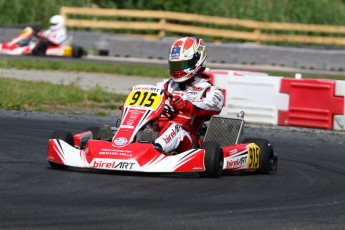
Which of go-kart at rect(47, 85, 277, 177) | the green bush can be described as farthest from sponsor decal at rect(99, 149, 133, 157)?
the green bush

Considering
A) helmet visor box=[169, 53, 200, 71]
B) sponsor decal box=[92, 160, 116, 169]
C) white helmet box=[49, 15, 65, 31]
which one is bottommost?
white helmet box=[49, 15, 65, 31]

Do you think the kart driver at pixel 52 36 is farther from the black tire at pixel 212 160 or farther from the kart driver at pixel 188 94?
the black tire at pixel 212 160

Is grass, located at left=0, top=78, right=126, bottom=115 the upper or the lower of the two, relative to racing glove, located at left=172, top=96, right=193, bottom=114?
lower

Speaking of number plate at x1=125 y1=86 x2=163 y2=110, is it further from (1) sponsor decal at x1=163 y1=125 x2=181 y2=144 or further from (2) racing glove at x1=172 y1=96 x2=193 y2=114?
(1) sponsor decal at x1=163 y1=125 x2=181 y2=144

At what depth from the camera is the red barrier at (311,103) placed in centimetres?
1334

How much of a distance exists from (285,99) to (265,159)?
15.5ft

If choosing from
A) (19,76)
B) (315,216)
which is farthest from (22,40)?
(315,216)

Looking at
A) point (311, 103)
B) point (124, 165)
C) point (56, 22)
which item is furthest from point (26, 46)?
point (124, 165)

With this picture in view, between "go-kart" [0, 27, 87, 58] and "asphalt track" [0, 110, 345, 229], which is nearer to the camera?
"asphalt track" [0, 110, 345, 229]

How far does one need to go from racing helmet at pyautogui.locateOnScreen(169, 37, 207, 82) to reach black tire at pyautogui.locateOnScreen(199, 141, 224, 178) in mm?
1036

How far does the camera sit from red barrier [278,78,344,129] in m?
13.3

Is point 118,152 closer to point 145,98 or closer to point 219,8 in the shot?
point 145,98

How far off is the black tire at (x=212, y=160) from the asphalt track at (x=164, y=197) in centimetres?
10

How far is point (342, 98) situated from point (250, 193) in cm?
598
